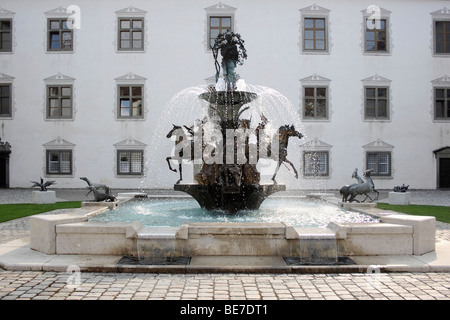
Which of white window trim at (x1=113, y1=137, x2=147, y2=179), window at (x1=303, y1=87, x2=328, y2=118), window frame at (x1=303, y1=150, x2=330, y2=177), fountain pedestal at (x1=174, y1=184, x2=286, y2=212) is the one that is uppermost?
window at (x1=303, y1=87, x2=328, y2=118)

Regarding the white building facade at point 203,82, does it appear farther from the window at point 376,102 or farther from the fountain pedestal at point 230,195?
the fountain pedestal at point 230,195

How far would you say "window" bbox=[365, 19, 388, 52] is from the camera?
86.0 ft

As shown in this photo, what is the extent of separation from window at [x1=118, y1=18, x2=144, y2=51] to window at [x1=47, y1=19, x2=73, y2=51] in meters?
3.34

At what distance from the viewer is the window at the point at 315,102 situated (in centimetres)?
2594

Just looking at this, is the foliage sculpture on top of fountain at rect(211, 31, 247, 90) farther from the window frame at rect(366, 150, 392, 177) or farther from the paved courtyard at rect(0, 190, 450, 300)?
the window frame at rect(366, 150, 392, 177)

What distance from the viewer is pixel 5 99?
26469mm

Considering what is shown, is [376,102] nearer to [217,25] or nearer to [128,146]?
[217,25]

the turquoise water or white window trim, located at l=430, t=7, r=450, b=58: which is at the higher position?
white window trim, located at l=430, t=7, r=450, b=58

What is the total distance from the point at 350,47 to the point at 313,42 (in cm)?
242

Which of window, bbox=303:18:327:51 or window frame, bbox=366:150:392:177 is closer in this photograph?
window frame, bbox=366:150:392:177

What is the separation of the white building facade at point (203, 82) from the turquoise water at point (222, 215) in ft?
45.1

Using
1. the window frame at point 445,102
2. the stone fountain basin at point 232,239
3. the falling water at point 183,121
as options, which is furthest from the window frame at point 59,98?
the window frame at point 445,102

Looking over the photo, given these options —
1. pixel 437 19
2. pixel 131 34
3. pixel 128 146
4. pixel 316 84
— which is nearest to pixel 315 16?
pixel 316 84

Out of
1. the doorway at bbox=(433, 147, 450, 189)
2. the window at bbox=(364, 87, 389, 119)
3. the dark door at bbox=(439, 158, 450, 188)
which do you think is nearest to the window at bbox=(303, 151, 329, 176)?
the window at bbox=(364, 87, 389, 119)
